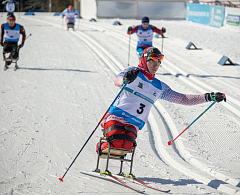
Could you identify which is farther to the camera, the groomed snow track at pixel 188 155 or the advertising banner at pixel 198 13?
the advertising banner at pixel 198 13

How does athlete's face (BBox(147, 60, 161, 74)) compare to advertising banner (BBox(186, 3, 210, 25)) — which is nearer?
athlete's face (BBox(147, 60, 161, 74))

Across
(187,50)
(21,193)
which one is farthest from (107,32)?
(21,193)

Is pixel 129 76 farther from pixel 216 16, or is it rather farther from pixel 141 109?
pixel 216 16

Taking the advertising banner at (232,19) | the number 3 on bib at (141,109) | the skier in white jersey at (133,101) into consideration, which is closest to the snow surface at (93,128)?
the skier in white jersey at (133,101)

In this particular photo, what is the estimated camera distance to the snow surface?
386 cm

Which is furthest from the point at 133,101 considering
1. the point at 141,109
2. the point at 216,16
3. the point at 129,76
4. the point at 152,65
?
the point at 216,16

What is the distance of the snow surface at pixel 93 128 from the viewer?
12.6 feet

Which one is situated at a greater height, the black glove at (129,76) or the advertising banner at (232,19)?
the advertising banner at (232,19)

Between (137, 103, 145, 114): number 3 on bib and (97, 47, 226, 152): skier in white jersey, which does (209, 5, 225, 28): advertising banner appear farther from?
(137, 103, 145, 114): number 3 on bib

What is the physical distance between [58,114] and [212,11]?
21858 millimetres

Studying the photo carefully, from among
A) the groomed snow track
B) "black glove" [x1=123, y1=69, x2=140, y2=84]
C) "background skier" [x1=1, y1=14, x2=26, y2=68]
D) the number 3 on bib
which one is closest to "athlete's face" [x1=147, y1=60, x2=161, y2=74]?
"black glove" [x1=123, y1=69, x2=140, y2=84]

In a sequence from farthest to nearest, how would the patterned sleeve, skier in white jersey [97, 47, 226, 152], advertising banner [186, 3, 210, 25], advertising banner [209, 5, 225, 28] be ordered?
advertising banner [186, 3, 210, 25]
advertising banner [209, 5, 225, 28]
the patterned sleeve
skier in white jersey [97, 47, 226, 152]

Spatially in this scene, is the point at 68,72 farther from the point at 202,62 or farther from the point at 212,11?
the point at 212,11

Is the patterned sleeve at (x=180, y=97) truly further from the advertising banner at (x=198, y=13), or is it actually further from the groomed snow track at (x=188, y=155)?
the advertising banner at (x=198, y=13)
